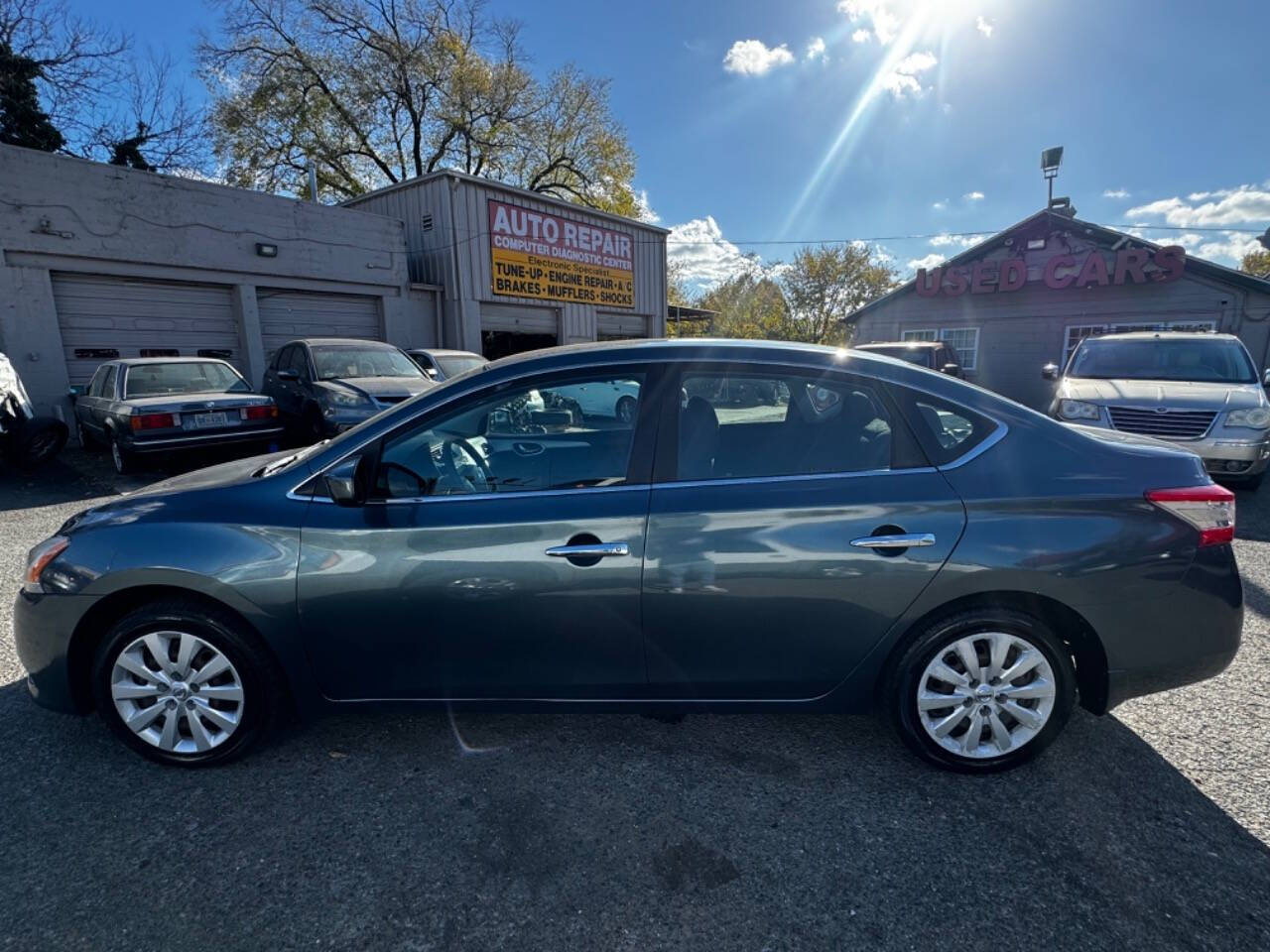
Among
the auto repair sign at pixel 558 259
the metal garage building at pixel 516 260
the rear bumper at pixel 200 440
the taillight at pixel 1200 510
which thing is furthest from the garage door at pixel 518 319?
the taillight at pixel 1200 510

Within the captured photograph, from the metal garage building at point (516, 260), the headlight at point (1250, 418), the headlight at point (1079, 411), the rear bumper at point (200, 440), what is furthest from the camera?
the metal garage building at point (516, 260)

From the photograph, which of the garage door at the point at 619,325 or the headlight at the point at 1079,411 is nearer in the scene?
the headlight at the point at 1079,411

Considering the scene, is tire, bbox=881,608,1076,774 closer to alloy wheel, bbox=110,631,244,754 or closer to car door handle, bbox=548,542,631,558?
car door handle, bbox=548,542,631,558

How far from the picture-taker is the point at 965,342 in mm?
18266

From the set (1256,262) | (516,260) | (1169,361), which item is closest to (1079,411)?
(1169,361)

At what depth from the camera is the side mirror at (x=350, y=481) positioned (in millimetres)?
2205

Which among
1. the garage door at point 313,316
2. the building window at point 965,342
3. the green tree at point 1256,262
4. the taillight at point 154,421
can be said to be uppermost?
the green tree at point 1256,262

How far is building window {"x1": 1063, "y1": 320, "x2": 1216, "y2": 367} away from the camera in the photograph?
14508mm

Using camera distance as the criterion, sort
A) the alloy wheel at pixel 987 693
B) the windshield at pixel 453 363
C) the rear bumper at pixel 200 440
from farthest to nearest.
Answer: the windshield at pixel 453 363 < the rear bumper at pixel 200 440 < the alloy wheel at pixel 987 693

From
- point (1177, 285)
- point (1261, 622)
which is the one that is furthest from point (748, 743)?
point (1177, 285)

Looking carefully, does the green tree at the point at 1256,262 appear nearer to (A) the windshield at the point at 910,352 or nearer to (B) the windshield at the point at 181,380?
(A) the windshield at the point at 910,352

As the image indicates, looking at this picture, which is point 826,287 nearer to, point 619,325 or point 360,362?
point 619,325

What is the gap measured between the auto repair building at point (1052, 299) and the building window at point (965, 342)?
3cm

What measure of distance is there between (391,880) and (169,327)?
1238 cm
